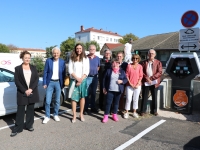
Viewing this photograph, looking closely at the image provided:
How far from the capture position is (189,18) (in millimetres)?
5320

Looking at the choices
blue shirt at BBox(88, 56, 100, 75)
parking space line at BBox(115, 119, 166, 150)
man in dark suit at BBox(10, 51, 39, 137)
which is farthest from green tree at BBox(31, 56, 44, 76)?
parking space line at BBox(115, 119, 166, 150)

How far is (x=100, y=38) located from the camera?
→ 82.4 m

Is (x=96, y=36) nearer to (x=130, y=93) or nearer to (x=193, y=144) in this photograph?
(x=130, y=93)

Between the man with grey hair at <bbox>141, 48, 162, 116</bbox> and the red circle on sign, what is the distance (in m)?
1.25

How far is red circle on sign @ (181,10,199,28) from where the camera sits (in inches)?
206

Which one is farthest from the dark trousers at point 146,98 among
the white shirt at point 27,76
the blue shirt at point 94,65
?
the white shirt at point 27,76

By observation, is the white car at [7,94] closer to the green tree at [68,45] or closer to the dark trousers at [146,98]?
the dark trousers at [146,98]

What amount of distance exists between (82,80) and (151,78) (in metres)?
1.77

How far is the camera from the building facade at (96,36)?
257 feet

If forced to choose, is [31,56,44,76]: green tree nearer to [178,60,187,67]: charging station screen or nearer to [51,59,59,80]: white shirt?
[51,59,59,80]: white shirt

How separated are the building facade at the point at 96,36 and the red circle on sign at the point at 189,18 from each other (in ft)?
240

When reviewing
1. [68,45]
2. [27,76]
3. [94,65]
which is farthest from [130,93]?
[68,45]

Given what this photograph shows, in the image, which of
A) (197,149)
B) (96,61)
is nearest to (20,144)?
(96,61)

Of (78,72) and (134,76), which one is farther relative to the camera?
(134,76)
